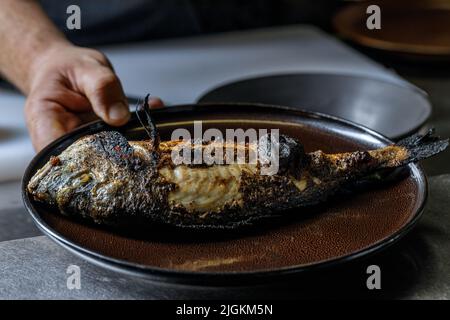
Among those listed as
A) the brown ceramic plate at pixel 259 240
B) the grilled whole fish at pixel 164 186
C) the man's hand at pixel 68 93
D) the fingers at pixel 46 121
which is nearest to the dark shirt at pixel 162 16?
the man's hand at pixel 68 93

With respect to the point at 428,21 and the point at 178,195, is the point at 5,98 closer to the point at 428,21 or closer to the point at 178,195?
the point at 178,195

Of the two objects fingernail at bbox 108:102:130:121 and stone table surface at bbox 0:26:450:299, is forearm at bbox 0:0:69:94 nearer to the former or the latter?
fingernail at bbox 108:102:130:121

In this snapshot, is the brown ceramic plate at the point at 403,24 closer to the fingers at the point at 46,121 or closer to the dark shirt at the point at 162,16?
the dark shirt at the point at 162,16

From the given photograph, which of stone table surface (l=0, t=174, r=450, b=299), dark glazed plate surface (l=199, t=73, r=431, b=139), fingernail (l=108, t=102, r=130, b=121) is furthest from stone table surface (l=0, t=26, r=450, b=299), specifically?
dark glazed plate surface (l=199, t=73, r=431, b=139)

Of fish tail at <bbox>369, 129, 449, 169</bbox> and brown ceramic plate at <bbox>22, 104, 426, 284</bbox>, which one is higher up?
fish tail at <bbox>369, 129, 449, 169</bbox>

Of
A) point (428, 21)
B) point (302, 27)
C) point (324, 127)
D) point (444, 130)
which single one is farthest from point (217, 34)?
point (324, 127)

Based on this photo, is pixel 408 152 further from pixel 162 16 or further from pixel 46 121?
pixel 162 16

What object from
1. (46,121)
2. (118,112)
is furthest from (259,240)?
(46,121)
